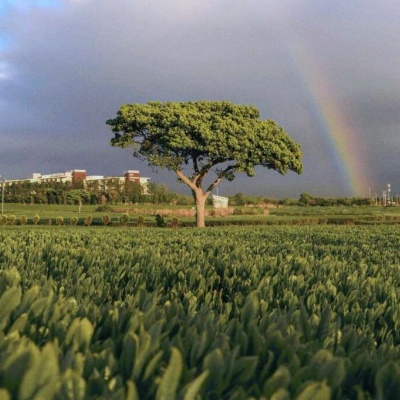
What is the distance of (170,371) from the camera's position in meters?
1.24

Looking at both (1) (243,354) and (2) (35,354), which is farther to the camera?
(1) (243,354)

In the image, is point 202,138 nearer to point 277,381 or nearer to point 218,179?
point 218,179

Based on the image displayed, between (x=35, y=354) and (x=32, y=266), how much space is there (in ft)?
12.3

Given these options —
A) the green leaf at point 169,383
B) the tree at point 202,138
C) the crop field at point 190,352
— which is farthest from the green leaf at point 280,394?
the tree at point 202,138

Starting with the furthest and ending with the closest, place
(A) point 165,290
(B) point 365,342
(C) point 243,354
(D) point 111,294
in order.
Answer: (A) point 165,290 < (D) point 111,294 < (B) point 365,342 < (C) point 243,354

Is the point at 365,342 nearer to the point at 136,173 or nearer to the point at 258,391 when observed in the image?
the point at 258,391

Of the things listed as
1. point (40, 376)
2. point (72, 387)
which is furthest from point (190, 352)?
point (40, 376)

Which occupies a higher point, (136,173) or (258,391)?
(136,173)

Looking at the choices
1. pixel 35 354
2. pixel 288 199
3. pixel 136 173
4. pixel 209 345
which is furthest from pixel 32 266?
pixel 136 173

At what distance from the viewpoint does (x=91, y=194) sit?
105500 millimetres

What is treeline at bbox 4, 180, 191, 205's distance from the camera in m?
107

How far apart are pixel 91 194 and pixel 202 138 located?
73.4 metres

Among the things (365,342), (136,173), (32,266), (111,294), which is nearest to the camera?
(365,342)

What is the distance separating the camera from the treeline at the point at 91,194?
351ft
